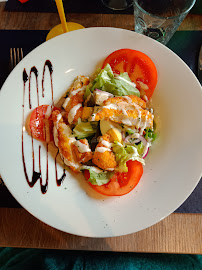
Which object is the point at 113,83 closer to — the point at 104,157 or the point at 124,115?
the point at 124,115

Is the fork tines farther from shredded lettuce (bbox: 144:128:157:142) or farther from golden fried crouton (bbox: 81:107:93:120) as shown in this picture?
shredded lettuce (bbox: 144:128:157:142)

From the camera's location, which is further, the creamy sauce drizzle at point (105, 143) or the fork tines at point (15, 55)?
the fork tines at point (15, 55)

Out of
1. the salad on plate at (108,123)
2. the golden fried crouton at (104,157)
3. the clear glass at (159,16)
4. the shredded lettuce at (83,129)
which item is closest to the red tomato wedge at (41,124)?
the salad on plate at (108,123)

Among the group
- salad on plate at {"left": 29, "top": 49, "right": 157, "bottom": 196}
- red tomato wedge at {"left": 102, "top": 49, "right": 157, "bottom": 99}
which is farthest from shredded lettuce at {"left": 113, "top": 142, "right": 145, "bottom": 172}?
red tomato wedge at {"left": 102, "top": 49, "right": 157, "bottom": 99}

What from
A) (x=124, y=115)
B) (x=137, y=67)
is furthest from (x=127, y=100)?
(x=137, y=67)

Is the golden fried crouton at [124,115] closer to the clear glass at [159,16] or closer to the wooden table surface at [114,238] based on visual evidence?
the wooden table surface at [114,238]

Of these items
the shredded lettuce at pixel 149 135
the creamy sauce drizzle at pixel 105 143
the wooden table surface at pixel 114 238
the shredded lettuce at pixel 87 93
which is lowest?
the wooden table surface at pixel 114 238

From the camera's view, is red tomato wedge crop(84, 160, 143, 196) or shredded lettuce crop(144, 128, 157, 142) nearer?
red tomato wedge crop(84, 160, 143, 196)

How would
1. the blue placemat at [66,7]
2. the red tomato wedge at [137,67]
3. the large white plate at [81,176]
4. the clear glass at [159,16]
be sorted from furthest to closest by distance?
the blue placemat at [66,7] < the clear glass at [159,16] < the red tomato wedge at [137,67] < the large white plate at [81,176]
